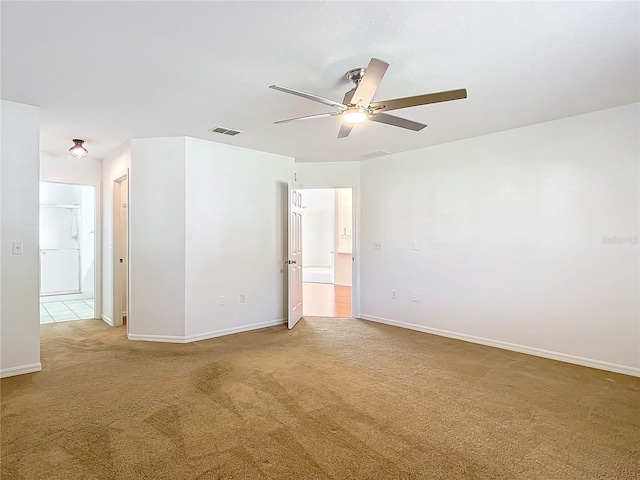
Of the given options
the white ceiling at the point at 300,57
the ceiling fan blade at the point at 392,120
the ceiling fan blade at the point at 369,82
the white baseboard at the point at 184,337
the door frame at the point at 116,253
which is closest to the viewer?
the white ceiling at the point at 300,57

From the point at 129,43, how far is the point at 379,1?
1.56m

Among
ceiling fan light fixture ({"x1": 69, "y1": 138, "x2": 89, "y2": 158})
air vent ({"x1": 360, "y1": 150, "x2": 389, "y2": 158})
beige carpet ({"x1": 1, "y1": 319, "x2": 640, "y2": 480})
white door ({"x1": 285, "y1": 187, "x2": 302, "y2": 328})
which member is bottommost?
beige carpet ({"x1": 1, "y1": 319, "x2": 640, "y2": 480})

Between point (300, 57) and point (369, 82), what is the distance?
52 cm

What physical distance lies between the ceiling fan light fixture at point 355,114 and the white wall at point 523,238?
233 cm

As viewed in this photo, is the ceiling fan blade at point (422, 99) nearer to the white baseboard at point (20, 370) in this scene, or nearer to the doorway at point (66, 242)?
the white baseboard at point (20, 370)

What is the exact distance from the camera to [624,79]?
9.27 ft

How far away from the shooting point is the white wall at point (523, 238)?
342cm

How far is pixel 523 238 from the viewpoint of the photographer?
13.2 feet

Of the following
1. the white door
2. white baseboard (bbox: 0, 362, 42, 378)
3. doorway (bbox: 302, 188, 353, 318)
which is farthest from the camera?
doorway (bbox: 302, 188, 353, 318)

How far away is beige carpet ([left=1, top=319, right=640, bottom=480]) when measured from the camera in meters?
1.99

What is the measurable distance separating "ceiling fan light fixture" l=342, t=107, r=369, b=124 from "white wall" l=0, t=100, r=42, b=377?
2.95 meters

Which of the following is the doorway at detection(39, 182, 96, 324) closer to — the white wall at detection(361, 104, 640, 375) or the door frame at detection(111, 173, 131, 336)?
the door frame at detection(111, 173, 131, 336)

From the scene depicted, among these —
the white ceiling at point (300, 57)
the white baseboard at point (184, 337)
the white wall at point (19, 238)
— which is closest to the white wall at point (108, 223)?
the white baseboard at point (184, 337)

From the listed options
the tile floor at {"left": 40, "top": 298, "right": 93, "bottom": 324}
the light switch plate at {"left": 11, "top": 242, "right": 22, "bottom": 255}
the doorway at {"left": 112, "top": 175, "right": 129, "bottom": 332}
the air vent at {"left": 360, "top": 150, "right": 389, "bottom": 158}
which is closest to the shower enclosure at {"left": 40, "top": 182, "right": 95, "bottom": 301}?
the tile floor at {"left": 40, "top": 298, "right": 93, "bottom": 324}
